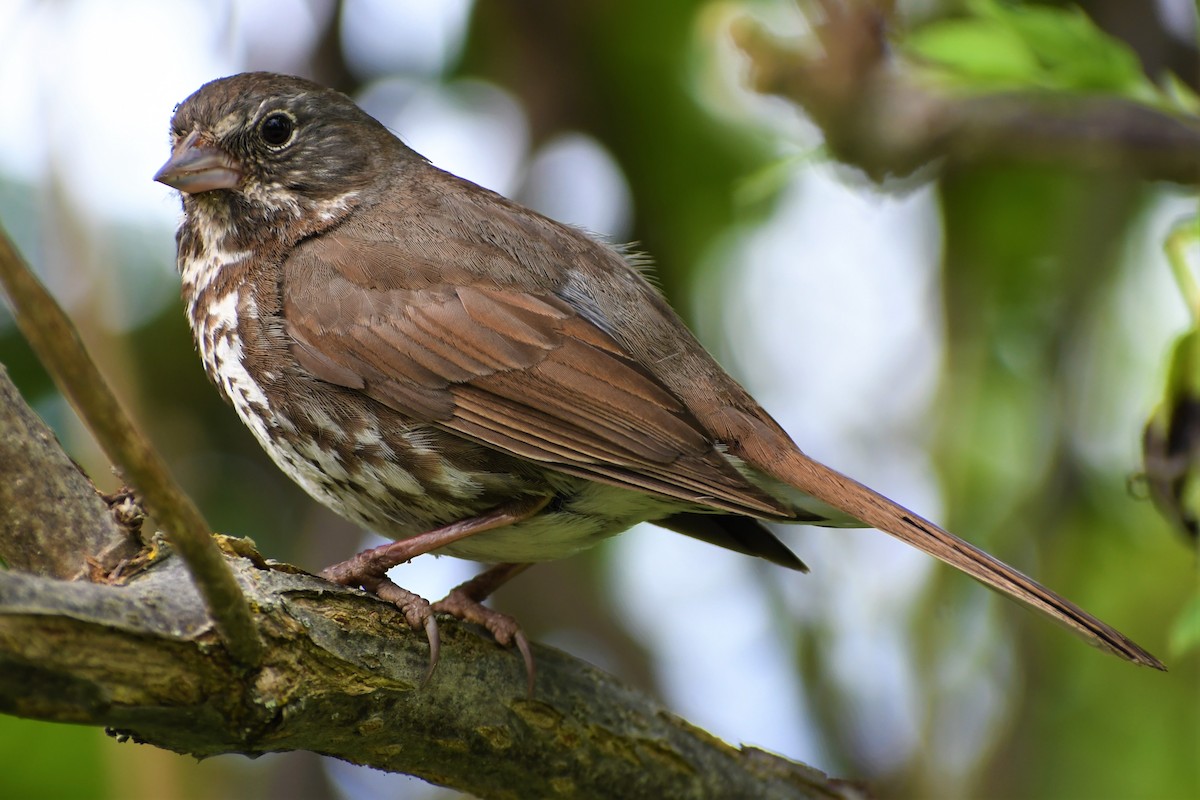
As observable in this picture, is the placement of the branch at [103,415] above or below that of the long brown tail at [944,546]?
below

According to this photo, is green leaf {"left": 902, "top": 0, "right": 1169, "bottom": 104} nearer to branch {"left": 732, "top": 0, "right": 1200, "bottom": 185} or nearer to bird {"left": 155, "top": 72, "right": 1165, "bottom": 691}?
branch {"left": 732, "top": 0, "right": 1200, "bottom": 185}

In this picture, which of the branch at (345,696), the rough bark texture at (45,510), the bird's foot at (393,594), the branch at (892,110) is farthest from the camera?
the branch at (892,110)

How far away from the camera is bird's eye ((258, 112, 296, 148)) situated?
4.28 meters

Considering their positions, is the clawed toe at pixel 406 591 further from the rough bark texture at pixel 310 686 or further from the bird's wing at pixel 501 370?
the bird's wing at pixel 501 370

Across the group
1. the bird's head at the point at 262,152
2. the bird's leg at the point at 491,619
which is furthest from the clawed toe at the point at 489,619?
the bird's head at the point at 262,152

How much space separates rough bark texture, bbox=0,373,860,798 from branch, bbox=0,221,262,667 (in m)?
0.23

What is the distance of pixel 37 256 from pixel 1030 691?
425 centimetres

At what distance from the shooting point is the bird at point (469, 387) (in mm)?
3535

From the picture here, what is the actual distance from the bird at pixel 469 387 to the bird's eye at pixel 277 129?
2.1 inches

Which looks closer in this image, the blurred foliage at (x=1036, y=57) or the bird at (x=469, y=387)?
the blurred foliage at (x=1036, y=57)

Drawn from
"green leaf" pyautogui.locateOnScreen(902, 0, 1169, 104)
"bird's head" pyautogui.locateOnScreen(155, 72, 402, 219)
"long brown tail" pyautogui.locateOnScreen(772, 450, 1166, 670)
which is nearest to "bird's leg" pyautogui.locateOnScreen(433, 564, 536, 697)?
"long brown tail" pyautogui.locateOnScreen(772, 450, 1166, 670)

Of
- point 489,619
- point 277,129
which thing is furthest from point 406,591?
point 277,129

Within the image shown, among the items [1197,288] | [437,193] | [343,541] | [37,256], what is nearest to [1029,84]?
[1197,288]

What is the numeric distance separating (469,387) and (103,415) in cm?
180
